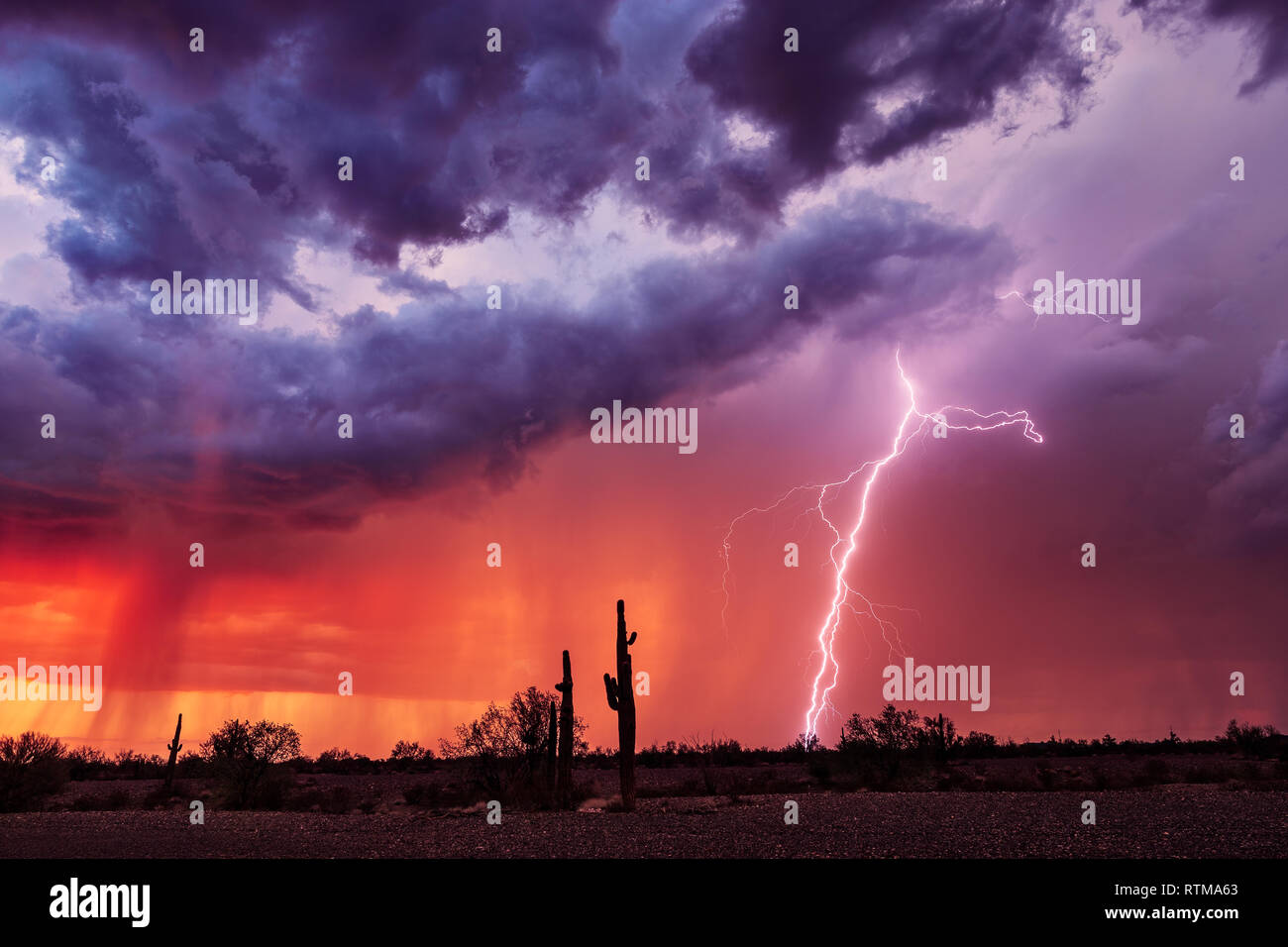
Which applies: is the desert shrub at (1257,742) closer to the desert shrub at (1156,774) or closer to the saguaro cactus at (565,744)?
the desert shrub at (1156,774)

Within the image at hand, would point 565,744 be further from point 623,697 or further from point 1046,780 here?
point 1046,780

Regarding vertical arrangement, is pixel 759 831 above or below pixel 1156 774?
above

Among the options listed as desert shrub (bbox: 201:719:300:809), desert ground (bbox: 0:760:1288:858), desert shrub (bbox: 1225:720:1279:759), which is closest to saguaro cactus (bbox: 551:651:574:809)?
desert ground (bbox: 0:760:1288:858)

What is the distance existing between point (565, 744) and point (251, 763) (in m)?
14.7

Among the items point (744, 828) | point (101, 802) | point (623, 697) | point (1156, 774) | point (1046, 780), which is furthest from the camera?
point (101, 802)

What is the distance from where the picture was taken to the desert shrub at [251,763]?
32625mm

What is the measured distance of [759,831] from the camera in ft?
57.9

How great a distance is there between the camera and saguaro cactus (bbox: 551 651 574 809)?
26656 millimetres

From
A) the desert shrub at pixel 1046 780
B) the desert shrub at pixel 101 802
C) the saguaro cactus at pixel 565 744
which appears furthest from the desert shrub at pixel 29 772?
the desert shrub at pixel 1046 780

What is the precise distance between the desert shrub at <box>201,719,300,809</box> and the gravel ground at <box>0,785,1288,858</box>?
22.2ft

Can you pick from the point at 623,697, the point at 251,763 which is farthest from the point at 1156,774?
the point at 251,763

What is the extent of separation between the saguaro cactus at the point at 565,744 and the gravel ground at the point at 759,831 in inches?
39.6
